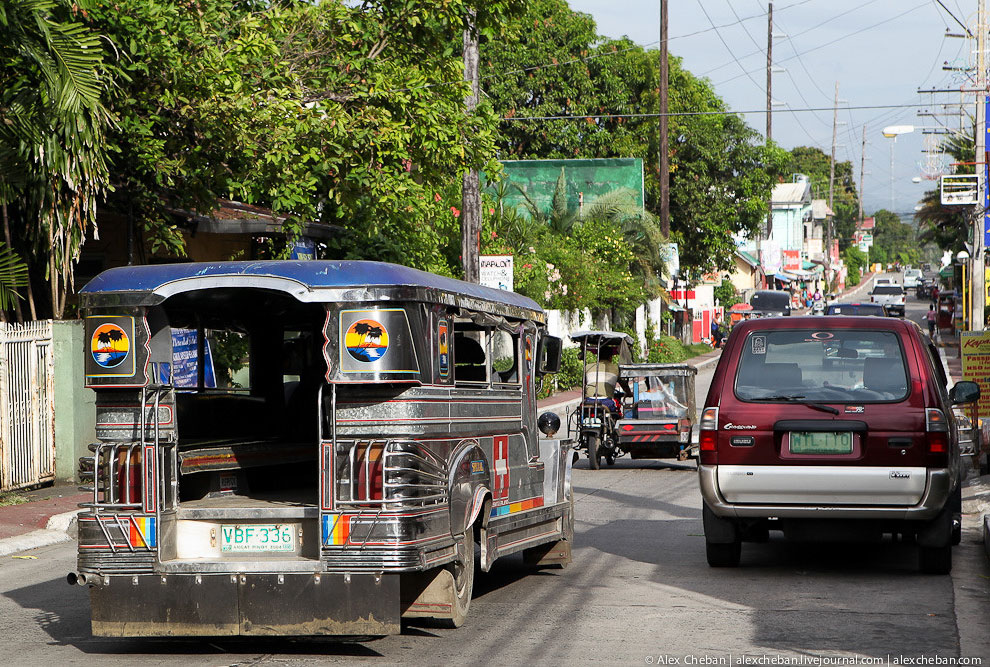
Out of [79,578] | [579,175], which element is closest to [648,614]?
[79,578]

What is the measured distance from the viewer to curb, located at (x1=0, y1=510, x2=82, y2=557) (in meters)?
11.6

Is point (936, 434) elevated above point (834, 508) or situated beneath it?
elevated above

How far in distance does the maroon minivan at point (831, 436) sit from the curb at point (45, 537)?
646cm

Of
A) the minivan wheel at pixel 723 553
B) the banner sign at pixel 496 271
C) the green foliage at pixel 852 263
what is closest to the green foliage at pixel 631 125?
the banner sign at pixel 496 271

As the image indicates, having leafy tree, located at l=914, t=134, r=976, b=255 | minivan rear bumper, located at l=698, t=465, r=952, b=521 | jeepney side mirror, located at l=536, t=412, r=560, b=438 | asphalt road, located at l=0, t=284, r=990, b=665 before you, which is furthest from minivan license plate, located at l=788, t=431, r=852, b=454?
leafy tree, located at l=914, t=134, r=976, b=255

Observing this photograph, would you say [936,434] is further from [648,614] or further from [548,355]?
[548,355]

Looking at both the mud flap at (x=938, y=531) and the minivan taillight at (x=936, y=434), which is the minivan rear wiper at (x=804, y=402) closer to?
the minivan taillight at (x=936, y=434)

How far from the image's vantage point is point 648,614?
27.0ft

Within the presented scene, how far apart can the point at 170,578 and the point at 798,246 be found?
10697 cm

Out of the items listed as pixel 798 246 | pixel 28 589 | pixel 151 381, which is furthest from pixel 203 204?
pixel 798 246

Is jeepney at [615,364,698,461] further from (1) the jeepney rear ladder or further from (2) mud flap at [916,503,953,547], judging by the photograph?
(1) the jeepney rear ladder

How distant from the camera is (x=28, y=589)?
9.63 m

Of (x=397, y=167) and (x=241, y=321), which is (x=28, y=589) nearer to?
(x=241, y=321)

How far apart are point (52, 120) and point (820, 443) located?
26.6 ft
